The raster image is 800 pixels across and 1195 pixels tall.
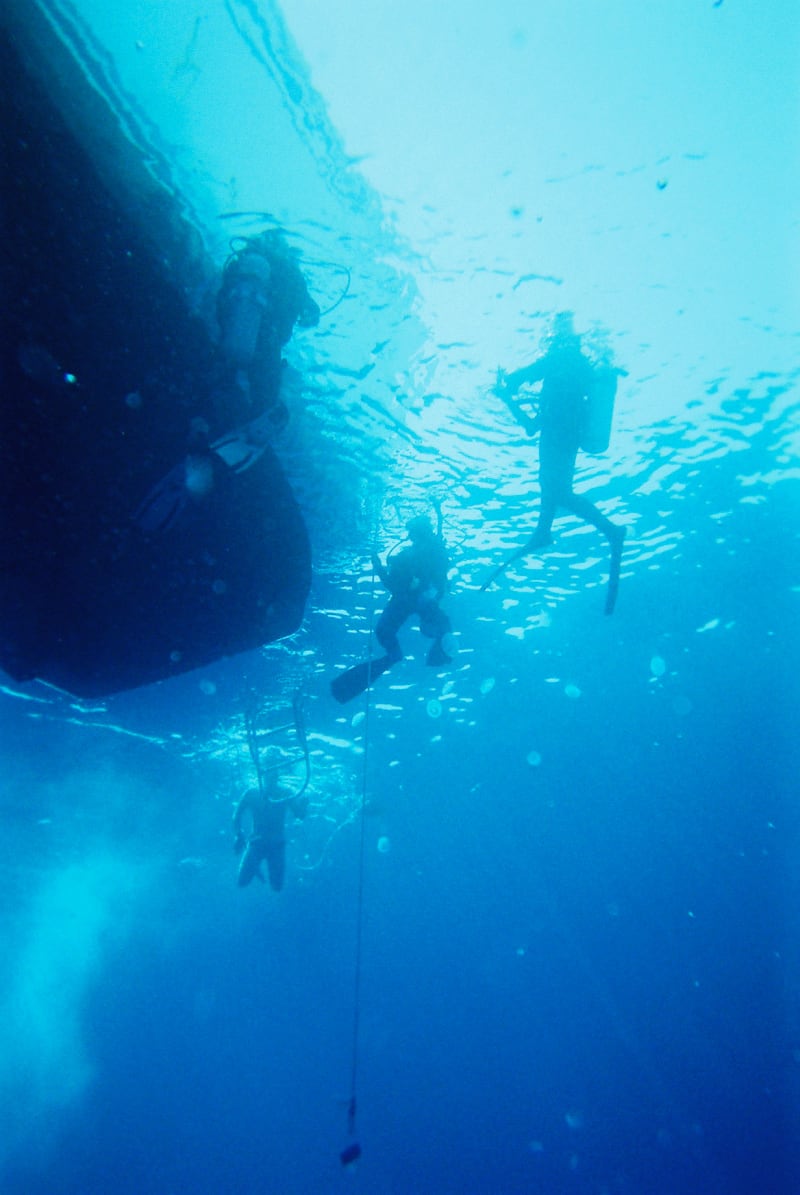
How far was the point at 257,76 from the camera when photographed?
18.6ft

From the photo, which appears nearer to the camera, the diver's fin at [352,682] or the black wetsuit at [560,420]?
the black wetsuit at [560,420]

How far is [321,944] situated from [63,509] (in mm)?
60289

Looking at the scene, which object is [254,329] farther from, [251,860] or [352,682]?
[251,860]

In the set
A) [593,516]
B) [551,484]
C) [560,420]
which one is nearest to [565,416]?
[560,420]

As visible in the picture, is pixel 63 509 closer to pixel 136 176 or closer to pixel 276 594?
pixel 276 594

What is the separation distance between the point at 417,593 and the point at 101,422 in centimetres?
496

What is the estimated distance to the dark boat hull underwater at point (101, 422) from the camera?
464 centimetres

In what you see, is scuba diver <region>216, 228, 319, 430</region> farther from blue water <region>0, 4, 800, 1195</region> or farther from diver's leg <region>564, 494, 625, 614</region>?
diver's leg <region>564, 494, 625, 614</region>

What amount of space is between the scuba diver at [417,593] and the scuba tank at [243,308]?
13.4 feet

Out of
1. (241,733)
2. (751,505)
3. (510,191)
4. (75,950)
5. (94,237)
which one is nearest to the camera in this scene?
(94,237)

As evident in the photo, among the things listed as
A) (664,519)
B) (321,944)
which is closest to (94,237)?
(664,519)

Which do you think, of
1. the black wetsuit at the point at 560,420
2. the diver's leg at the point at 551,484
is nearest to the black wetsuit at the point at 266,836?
the diver's leg at the point at 551,484

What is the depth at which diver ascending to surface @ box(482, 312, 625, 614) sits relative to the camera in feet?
25.0

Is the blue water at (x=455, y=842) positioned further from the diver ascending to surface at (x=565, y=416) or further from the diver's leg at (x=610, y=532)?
the diver's leg at (x=610, y=532)
